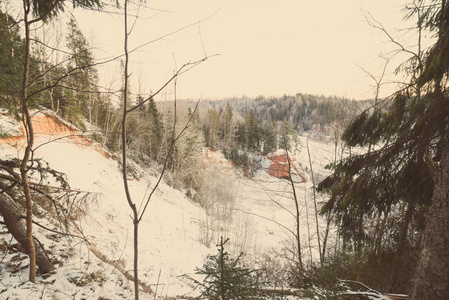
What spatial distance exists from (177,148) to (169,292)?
12.8 meters

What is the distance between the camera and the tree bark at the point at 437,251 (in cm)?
138

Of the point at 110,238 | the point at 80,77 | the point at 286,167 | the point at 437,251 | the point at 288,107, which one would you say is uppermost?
the point at 288,107

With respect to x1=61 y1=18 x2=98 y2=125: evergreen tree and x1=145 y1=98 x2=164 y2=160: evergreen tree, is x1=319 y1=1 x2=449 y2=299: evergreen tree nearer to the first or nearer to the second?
x1=61 y1=18 x2=98 y2=125: evergreen tree

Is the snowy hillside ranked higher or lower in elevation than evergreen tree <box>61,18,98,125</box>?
lower

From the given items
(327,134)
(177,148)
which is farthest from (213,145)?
(327,134)

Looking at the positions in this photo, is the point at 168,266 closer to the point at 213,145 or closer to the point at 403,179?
the point at 403,179

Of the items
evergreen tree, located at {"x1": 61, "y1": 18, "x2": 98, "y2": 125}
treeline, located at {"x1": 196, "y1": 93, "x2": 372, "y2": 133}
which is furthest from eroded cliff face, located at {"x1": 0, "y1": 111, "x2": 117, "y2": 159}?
treeline, located at {"x1": 196, "y1": 93, "x2": 372, "y2": 133}

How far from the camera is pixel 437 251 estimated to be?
55.8 inches

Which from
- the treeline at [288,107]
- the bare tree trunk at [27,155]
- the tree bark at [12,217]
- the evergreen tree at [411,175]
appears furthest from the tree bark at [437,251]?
the treeline at [288,107]

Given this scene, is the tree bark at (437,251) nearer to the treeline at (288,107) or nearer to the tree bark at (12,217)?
the tree bark at (12,217)

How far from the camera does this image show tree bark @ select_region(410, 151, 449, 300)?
4.51ft

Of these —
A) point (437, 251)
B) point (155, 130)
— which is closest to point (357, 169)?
point (437, 251)

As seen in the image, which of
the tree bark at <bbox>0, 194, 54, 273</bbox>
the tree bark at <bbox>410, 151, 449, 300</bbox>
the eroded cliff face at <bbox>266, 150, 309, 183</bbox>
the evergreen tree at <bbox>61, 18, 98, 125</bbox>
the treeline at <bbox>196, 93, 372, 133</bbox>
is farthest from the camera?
the treeline at <bbox>196, 93, 372, 133</bbox>

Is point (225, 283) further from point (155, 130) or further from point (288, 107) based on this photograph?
point (288, 107)
